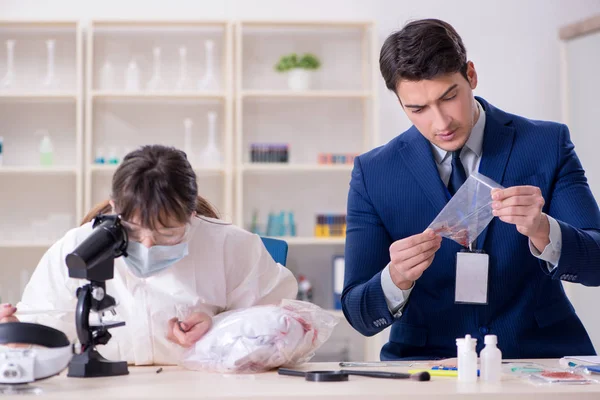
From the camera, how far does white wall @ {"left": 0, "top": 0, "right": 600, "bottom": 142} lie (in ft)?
14.6

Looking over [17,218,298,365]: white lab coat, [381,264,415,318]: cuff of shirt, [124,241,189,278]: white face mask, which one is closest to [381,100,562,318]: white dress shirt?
[381,264,415,318]: cuff of shirt

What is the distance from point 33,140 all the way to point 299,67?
157 centimetres

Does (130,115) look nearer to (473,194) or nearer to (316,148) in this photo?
(316,148)

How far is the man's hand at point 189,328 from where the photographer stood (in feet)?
5.23

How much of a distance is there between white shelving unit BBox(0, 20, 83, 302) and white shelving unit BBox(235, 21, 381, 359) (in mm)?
993

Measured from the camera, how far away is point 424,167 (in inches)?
75.3

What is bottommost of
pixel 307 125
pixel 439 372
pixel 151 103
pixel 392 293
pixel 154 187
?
pixel 439 372

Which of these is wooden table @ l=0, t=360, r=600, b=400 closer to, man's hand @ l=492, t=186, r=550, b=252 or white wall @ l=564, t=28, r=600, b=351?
man's hand @ l=492, t=186, r=550, b=252

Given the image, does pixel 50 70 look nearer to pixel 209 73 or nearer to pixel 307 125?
pixel 209 73

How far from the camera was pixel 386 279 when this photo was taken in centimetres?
175

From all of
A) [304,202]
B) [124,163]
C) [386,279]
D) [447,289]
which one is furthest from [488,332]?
[304,202]

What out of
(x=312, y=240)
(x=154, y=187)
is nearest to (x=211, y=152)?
(x=312, y=240)

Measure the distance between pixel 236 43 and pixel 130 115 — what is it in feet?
2.46

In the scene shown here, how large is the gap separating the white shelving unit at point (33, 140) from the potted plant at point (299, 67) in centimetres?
118
